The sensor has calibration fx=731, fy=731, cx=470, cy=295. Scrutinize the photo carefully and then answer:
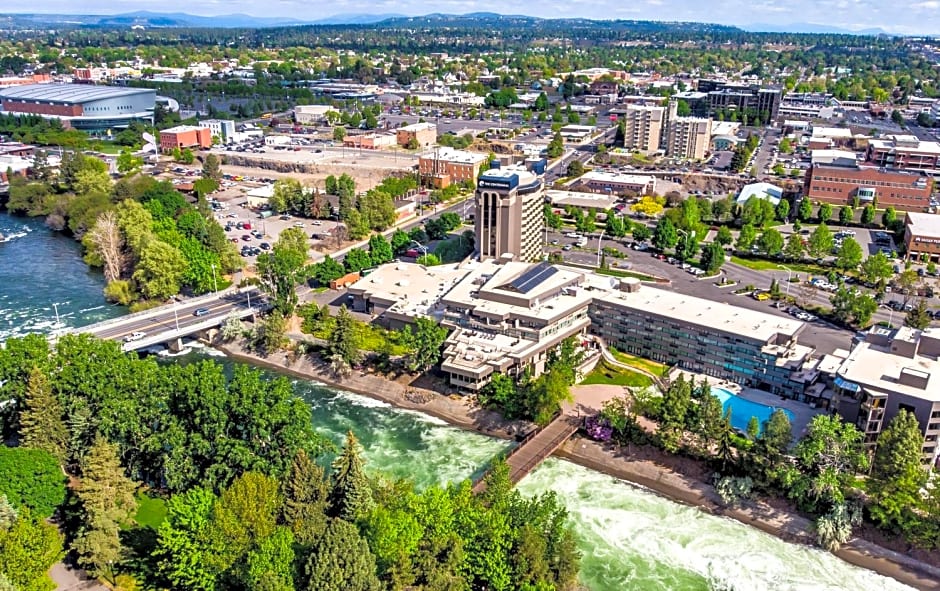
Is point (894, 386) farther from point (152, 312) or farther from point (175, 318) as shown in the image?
point (152, 312)

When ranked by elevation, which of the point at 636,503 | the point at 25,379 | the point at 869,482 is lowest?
the point at 636,503

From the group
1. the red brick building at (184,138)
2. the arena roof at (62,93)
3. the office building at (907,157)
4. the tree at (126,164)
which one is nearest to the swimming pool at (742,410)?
the office building at (907,157)

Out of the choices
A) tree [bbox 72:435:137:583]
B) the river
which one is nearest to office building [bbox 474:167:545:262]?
the river

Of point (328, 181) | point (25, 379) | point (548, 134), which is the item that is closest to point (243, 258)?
point (328, 181)

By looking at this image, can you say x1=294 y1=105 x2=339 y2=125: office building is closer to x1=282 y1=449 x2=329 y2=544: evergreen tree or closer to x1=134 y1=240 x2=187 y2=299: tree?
x1=134 y1=240 x2=187 y2=299: tree

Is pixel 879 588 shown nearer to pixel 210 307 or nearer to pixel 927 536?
pixel 927 536
